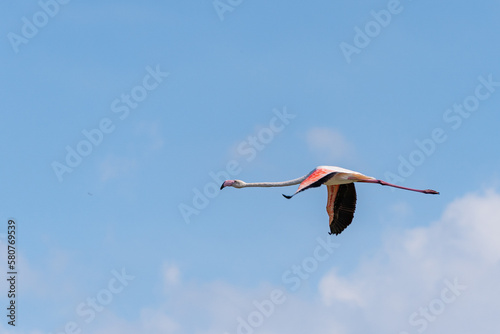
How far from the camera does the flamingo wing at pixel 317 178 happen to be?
3650 cm

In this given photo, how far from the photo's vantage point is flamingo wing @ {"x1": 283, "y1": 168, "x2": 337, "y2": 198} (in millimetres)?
36500

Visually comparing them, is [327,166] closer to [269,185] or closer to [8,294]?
[269,185]

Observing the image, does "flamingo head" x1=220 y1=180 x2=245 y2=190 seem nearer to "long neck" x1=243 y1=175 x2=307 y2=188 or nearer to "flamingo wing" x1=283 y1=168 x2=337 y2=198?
"long neck" x1=243 y1=175 x2=307 y2=188

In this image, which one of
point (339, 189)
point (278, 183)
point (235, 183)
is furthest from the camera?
point (339, 189)

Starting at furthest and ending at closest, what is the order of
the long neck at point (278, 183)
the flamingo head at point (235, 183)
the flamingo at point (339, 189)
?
the flamingo head at point (235, 183) → the long neck at point (278, 183) → the flamingo at point (339, 189)

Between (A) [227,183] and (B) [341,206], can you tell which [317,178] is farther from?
(A) [227,183]

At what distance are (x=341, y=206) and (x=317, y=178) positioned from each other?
4.35m

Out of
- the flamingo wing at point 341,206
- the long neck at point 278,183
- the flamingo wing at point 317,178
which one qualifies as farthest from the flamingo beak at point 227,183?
the flamingo wing at point 341,206

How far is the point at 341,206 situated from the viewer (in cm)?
4181

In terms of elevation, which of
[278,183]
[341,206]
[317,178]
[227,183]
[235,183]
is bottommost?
[341,206]

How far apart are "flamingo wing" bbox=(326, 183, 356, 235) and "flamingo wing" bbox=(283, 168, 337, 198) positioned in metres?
3.11

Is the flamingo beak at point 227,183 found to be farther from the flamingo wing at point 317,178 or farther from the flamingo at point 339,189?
the flamingo wing at point 317,178

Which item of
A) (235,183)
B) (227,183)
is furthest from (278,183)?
(227,183)

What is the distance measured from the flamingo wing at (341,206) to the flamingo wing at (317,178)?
311 centimetres
